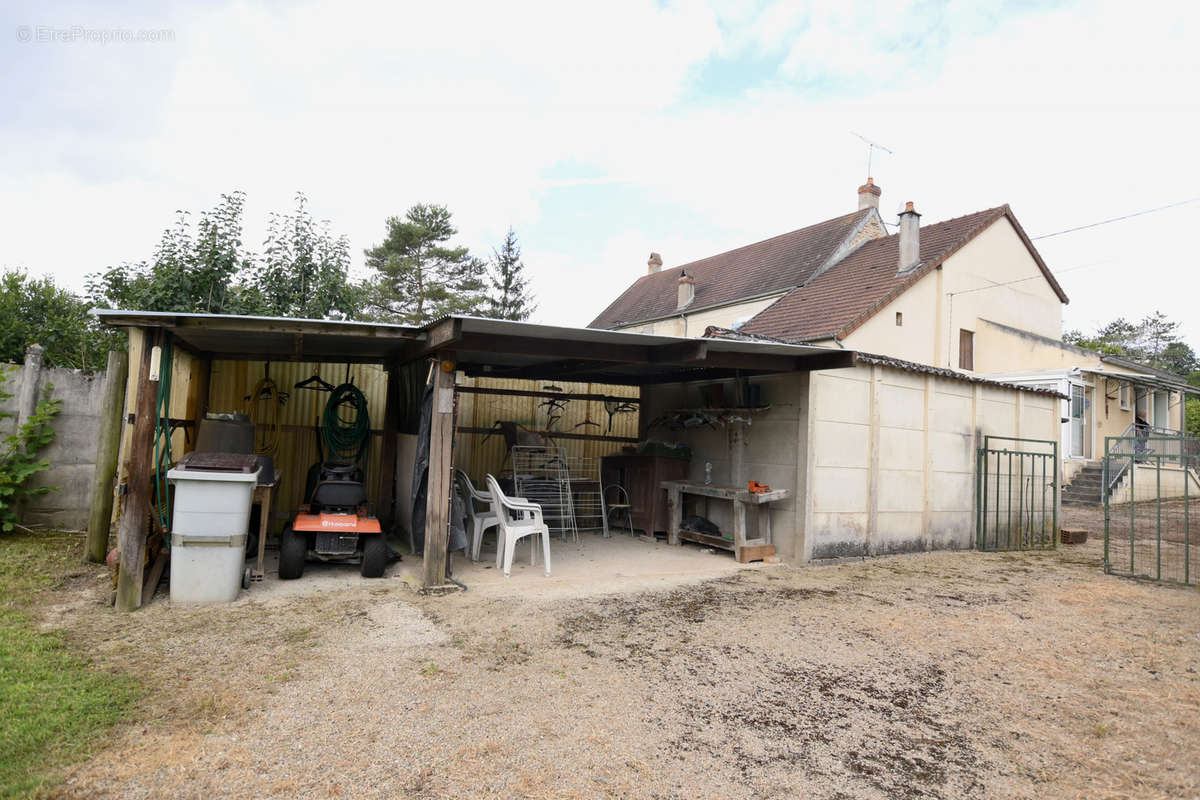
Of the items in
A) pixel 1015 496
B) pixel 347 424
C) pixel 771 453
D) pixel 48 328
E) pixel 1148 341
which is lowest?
pixel 1015 496

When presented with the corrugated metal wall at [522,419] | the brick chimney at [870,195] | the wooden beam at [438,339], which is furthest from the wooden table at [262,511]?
the brick chimney at [870,195]

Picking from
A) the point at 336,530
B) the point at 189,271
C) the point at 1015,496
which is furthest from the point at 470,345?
the point at 1015,496

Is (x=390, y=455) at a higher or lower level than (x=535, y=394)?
lower

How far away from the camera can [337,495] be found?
18.5 feet

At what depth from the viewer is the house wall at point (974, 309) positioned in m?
12.7

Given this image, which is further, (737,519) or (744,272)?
(744,272)

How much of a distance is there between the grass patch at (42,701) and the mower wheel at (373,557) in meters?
2.11

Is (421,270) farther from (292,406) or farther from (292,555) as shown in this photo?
(292,555)

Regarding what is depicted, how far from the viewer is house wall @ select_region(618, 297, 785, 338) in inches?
647

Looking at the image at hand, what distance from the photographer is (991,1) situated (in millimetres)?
7684

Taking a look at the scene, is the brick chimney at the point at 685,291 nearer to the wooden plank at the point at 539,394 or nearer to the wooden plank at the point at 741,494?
the wooden plank at the point at 539,394

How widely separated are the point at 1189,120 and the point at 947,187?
5964 millimetres

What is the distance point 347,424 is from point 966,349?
514 inches

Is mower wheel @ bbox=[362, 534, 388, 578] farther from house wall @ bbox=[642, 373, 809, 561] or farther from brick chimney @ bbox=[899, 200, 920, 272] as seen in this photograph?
brick chimney @ bbox=[899, 200, 920, 272]
